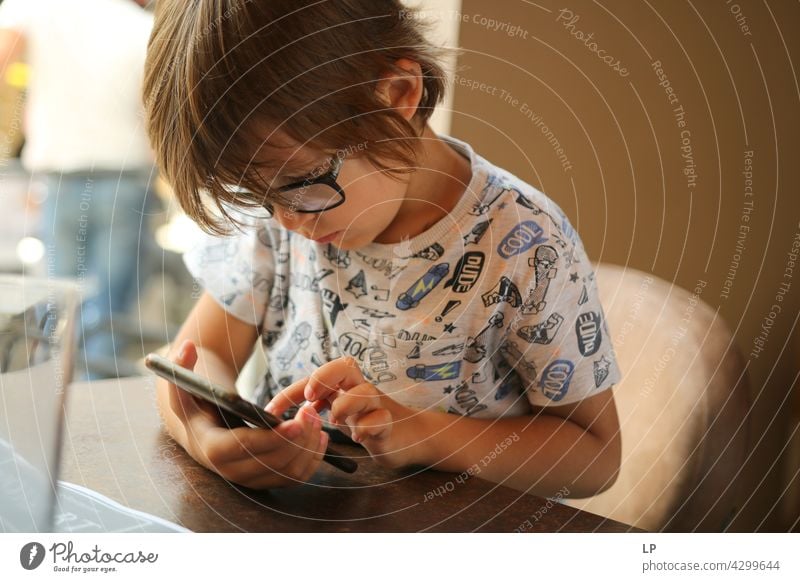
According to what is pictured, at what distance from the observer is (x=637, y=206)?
60 cm

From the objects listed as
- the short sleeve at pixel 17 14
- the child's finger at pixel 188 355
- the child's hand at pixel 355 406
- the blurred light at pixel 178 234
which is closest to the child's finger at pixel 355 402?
the child's hand at pixel 355 406

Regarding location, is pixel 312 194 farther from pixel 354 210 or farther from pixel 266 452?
pixel 266 452

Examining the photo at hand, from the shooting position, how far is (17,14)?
1.74ft

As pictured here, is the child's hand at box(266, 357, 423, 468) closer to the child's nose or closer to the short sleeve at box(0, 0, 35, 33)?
the child's nose

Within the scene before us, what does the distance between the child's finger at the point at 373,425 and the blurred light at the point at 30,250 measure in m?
0.23

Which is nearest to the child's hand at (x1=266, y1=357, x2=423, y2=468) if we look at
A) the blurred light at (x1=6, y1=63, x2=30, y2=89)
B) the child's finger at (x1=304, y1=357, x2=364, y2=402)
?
the child's finger at (x1=304, y1=357, x2=364, y2=402)

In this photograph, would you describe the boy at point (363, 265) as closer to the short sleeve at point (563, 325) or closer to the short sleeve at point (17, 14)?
the short sleeve at point (563, 325)

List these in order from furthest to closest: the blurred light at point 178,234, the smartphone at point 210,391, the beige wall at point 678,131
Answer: the blurred light at point 178,234, the beige wall at point 678,131, the smartphone at point 210,391

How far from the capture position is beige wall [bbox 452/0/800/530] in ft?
1.78

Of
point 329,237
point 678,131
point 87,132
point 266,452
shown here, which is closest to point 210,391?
point 266,452

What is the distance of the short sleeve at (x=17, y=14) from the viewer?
1.70 ft

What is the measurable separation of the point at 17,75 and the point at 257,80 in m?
0.19

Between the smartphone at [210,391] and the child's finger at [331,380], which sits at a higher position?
the child's finger at [331,380]
